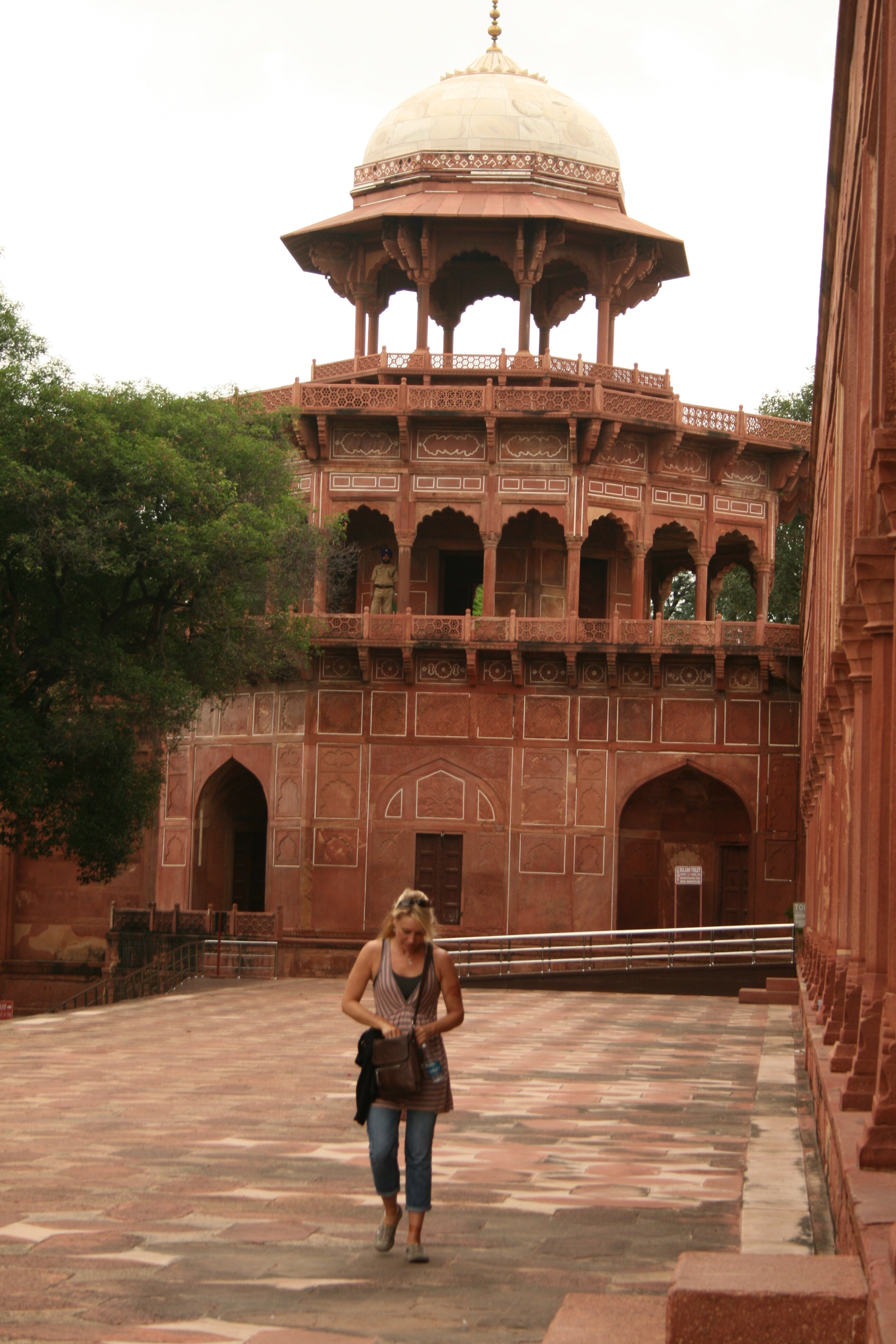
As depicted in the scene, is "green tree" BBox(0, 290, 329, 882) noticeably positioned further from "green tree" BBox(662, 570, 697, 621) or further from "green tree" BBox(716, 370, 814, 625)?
"green tree" BBox(662, 570, 697, 621)

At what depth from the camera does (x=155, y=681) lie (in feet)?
63.2

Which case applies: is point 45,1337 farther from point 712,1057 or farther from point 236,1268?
point 712,1057

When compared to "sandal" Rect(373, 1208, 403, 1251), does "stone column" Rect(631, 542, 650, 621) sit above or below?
above

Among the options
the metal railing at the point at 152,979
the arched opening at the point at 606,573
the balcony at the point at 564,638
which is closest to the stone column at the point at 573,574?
the balcony at the point at 564,638

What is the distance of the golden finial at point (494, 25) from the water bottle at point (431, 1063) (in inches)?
1160

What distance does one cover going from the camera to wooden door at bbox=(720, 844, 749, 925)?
27.4m

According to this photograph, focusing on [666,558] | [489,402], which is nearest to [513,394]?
[489,402]

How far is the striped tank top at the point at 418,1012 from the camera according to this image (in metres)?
5.83

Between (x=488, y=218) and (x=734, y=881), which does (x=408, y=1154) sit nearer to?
(x=734, y=881)

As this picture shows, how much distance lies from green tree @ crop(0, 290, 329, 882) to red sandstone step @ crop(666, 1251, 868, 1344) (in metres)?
15.6

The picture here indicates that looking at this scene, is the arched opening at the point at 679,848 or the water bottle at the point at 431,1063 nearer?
the water bottle at the point at 431,1063

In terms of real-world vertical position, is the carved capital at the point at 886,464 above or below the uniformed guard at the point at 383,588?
below

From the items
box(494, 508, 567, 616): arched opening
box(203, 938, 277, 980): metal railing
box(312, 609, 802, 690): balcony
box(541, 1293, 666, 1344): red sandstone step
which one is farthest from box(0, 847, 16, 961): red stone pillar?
box(541, 1293, 666, 1344): red sandstone step

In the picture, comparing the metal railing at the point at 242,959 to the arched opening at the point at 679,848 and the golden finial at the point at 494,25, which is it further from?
the golden finial at the point at 494,25
